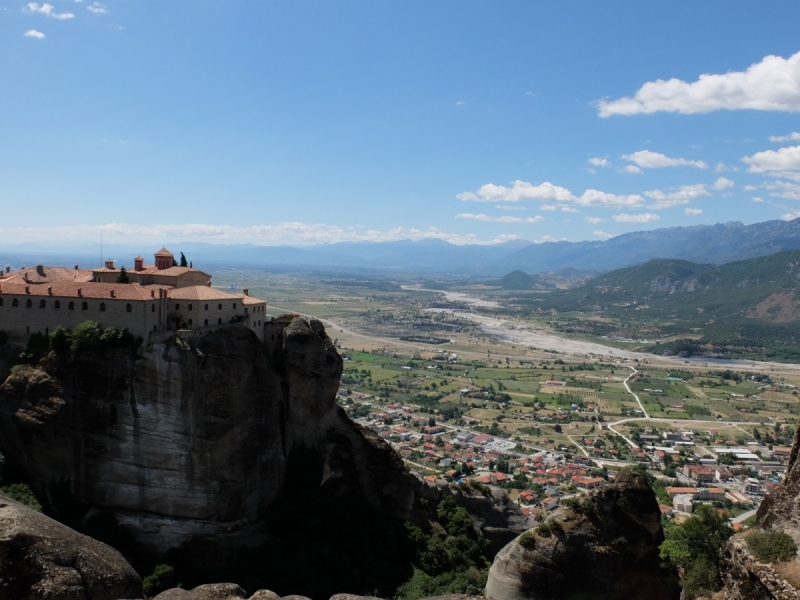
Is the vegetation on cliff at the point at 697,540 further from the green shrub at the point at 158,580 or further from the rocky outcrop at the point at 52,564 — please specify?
the green shrub at the point at 158,580

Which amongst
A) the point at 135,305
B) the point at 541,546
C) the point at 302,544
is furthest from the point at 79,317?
the point at 541,546

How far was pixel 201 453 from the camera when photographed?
32750 millimetres

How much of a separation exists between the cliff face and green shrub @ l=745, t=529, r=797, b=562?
2550cm

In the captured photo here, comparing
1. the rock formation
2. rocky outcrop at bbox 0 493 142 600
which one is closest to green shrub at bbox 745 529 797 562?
the rock formation

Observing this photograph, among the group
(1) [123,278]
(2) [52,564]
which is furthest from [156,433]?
(2) [52,564]

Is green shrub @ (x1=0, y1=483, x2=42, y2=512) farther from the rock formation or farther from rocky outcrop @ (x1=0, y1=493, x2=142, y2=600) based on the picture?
the rock formation

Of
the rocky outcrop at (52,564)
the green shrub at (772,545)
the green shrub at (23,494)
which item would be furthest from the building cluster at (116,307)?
the green shrub at (772,545)

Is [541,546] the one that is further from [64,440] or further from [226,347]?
[64,440]

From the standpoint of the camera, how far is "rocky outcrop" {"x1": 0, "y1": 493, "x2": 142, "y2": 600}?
1477 cm

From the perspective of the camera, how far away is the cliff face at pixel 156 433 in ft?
105

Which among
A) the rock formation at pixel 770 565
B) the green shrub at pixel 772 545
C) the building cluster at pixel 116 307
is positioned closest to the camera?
the rock formation at pixel 770 565

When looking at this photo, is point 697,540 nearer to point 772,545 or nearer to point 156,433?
point 772,545

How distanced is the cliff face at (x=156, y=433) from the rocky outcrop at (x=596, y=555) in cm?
1436

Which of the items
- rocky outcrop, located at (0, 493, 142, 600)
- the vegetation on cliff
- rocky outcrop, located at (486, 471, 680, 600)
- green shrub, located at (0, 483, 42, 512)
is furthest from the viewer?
green shrub, located at (0, 483, 42, 512)
